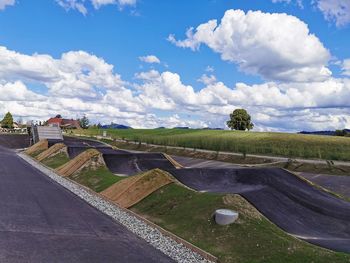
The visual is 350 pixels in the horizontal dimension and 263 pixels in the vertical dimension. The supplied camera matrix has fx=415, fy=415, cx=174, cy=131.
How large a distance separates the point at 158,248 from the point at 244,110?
100m

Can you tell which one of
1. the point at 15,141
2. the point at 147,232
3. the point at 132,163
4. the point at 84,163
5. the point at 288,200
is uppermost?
the point at 15,141

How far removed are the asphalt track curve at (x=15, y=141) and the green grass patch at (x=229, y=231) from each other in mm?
70694

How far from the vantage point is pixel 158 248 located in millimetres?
14445

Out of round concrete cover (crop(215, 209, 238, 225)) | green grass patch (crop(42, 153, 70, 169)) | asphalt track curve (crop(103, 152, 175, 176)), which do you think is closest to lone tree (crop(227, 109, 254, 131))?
green grass patch (crop(42, 153, 70, 169))

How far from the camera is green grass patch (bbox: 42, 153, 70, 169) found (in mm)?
44344

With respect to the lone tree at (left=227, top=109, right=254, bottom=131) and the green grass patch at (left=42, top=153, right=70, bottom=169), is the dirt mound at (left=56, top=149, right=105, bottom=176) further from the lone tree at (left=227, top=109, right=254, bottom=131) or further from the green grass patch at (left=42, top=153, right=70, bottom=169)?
the lone tree at (left=227, top=109, right=254, bottom=131)

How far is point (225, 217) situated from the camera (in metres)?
15.3

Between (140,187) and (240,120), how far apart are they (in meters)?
90.7

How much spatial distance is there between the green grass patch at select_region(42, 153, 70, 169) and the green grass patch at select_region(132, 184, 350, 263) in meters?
25.9

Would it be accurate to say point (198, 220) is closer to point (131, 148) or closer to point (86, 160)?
point (86, 160)

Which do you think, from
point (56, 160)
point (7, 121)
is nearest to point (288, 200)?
point (56, 160)

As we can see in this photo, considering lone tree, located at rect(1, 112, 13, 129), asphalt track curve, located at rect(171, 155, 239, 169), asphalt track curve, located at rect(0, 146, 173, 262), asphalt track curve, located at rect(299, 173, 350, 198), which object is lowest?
asphalt track curve, located at rect(299, 173, 350, 198)

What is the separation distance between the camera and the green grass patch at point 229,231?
505 inches

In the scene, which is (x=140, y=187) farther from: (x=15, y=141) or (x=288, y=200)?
(x=15, y=141)
